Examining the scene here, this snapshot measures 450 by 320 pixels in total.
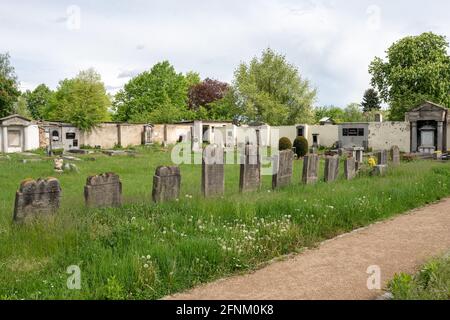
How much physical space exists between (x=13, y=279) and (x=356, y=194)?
6.99 m

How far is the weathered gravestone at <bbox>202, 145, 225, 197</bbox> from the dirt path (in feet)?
11.1

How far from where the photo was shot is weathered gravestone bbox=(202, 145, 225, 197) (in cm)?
925

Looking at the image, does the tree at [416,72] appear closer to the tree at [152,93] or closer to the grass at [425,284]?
the tree at [152,93]

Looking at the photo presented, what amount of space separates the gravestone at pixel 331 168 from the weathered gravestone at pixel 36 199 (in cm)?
788

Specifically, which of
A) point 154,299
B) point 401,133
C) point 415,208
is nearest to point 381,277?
point 154,299

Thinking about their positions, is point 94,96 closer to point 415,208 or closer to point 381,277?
point 415,208

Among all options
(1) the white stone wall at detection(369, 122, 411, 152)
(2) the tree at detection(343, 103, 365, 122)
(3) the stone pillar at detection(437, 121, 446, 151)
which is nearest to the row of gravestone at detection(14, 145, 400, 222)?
(3) the stone pillar at detection(437, 121, 446, 151)

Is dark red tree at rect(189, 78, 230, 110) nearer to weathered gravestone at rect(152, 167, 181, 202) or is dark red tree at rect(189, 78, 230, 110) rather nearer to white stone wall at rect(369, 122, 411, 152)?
white stone wall at rect(369, 122, 411, 152)

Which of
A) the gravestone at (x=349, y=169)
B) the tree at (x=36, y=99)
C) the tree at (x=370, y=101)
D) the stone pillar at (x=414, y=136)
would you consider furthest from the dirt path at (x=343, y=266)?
the tree at (x=36, y=99)

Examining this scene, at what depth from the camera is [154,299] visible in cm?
436

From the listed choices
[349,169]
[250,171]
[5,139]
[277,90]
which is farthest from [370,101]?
[250,171]

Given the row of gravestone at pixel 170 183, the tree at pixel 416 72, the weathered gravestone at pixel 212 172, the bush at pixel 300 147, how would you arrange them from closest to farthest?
the row of gravestone at pixel 170 183 → the weathered gravestone at pixel 212 172 → the bush at pixel 300 147 → the tree at pixel 416 72

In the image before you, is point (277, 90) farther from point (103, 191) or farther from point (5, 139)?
point (103, 191)

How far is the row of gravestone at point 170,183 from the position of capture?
655cm
